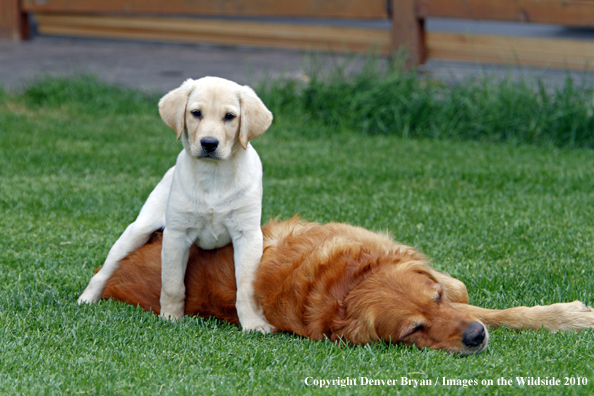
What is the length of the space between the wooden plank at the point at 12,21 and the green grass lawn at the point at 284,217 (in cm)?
319

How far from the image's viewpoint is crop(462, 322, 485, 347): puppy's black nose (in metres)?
2.76

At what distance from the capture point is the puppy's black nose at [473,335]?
9.04ft

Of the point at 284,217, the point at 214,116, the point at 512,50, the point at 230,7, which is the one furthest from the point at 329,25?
the point at 214,116

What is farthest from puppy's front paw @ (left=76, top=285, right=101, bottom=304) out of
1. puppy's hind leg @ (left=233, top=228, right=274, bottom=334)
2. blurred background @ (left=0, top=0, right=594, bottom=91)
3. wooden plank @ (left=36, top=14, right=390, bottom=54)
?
wooden plank @ (left=36, top=14, right=390, bottom=54)

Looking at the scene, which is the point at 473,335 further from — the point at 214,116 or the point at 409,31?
the point at 409,31

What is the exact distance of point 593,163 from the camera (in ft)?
20.3

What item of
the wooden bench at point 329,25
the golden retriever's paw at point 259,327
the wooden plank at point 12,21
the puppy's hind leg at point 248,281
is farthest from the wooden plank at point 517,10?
the wooden plank at point 12,21

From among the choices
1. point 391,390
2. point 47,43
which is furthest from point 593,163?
point 47,43

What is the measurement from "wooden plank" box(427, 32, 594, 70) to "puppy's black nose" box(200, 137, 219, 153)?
214 inches

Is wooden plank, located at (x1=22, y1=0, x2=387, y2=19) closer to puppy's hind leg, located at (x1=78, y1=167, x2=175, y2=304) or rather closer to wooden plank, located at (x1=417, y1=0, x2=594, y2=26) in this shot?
wooden plank, located at (x1=417, y1=0, x2=594, y2=26)

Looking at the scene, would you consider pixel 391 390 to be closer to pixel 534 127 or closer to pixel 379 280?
pixel 379 280

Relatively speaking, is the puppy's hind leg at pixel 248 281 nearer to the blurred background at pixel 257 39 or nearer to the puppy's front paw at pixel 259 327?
the puppy's front paw at pixel 259 327

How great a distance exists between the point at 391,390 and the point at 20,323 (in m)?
1.62

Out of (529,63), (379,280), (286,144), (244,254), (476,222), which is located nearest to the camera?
(379,280)
